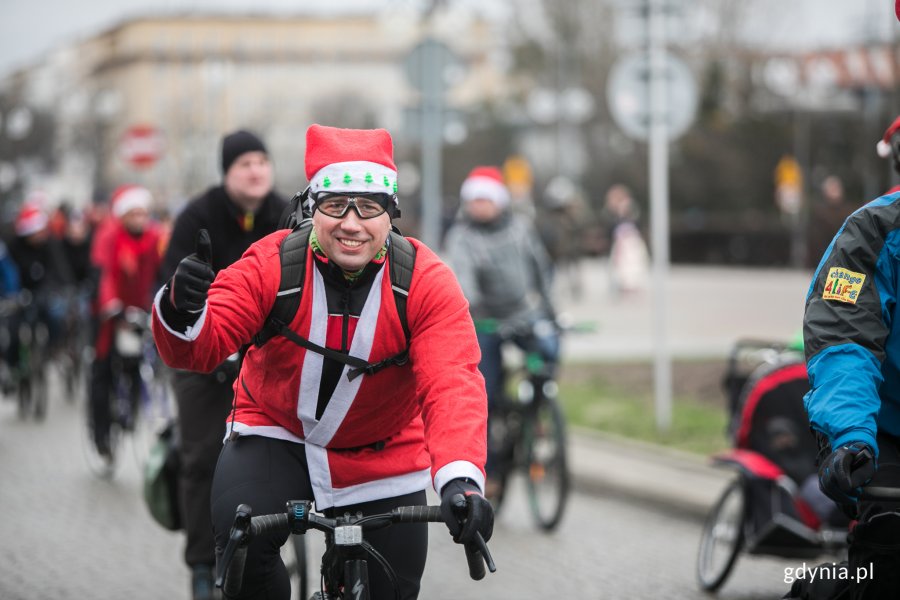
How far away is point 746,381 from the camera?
7.24 meters

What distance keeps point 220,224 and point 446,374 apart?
2.59 meters

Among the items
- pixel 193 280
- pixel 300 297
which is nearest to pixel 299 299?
pixel 300 297

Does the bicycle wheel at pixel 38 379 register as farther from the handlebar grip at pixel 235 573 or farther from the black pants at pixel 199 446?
the handlebar grip at pixel 235 573

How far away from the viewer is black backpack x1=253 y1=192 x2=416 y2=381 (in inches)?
154

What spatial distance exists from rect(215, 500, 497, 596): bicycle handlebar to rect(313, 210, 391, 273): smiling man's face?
0.68 m

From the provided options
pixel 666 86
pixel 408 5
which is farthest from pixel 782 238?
pixel 666 86

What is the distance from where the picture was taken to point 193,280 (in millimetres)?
3523

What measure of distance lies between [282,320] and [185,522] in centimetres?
221

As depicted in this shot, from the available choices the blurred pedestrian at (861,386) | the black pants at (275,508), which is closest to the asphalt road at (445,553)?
the black pants at (275,508)

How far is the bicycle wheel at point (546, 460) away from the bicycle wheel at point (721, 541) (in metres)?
1.49

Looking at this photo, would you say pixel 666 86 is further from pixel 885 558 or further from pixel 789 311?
pixel 789 311

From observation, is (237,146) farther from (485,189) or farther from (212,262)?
(485,189)

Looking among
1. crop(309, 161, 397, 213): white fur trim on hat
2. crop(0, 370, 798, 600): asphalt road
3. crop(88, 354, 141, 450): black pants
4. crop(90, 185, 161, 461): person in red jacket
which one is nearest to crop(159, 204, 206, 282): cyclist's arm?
crop(0, 370, 798, 600): asphalt road

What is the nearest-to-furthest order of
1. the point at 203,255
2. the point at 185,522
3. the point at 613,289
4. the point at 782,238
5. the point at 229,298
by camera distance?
the point at 203,255 → the point at 229,298 → the point at 185,522 → the point at 613,289 → the point at 782,238
